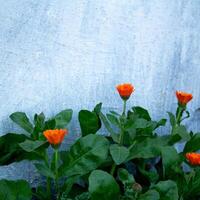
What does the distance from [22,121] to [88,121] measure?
0.25 meters

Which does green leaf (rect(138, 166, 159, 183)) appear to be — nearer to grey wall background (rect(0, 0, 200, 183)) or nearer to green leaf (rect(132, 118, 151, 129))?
green leaf (rect(132, 118, 151, 129))

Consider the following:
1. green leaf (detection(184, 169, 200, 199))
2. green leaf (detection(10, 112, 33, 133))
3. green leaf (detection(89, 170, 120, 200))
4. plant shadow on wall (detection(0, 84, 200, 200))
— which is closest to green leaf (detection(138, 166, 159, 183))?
plant shadow on wall (detection(0, 84, 200, 200))

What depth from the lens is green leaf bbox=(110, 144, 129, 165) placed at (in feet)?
4.57

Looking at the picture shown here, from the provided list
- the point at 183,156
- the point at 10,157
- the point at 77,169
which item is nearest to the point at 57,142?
the point at 77,169

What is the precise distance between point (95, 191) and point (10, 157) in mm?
368

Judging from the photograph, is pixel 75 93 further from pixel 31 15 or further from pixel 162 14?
pixel 162 14

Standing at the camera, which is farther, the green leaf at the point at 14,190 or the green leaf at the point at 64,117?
the green leaf at the point at 64,117

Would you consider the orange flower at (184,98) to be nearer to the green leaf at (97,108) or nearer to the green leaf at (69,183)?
the green leaf at (97,108)

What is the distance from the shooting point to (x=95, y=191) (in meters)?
1.31

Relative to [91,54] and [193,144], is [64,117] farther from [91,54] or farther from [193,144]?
[193,144]

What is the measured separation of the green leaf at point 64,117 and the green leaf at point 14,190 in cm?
25

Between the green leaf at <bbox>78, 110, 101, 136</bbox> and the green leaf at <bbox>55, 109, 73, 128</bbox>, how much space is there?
0.05 metres

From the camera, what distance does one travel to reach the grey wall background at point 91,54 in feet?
5.10

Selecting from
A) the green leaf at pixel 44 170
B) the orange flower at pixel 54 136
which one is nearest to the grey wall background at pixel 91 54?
the green leaf at pixel 44 170
